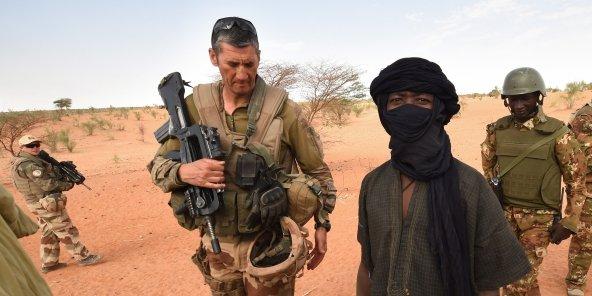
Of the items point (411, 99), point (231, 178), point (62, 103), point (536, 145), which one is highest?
point (62, 103)

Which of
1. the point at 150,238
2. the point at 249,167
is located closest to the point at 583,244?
the point at 249,167

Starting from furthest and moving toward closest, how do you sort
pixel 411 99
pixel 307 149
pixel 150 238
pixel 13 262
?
pixel 150 238 → pixel 307 149 → pixel 411 99 → pixel 13 262

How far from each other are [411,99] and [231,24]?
1141 millimetres

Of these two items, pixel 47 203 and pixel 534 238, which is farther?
pixel 47 203

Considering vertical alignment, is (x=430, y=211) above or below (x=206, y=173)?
below

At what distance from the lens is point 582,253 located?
380cm

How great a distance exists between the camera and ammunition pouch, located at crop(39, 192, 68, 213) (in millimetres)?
5672

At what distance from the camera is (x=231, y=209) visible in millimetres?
2254

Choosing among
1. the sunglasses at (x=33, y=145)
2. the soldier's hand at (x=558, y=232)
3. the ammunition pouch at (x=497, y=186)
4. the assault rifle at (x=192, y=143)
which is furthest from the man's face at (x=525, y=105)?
the sunglasses at (x=33, y=145)

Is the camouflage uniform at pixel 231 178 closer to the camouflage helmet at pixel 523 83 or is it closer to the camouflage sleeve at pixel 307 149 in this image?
the camouflage sleeve at pixel 307 149

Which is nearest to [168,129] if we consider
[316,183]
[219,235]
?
[219,235]

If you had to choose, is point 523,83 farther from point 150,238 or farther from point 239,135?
point 150,238

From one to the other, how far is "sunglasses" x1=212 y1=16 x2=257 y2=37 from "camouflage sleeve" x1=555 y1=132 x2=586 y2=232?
8.14 feet

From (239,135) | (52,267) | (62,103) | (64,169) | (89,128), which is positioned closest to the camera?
(239,135)
